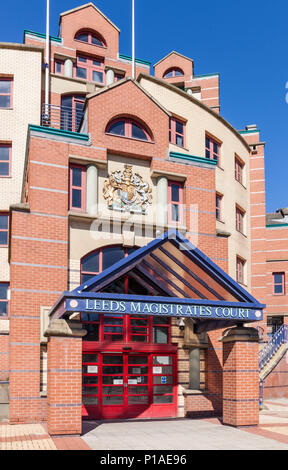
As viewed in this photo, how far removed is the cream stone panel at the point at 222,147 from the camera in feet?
79.4

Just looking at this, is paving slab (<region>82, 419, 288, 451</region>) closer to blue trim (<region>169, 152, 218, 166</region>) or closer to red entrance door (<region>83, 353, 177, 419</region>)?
red entrance door (<region>83, 353, 177, 419</region>)

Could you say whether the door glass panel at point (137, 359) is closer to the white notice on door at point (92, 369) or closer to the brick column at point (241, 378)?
the white notice on door at point (92, 369)

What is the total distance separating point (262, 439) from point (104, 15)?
27419 millimetres

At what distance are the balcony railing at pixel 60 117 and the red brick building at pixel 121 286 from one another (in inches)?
263

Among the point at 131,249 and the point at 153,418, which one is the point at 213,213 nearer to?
the point at 131,249

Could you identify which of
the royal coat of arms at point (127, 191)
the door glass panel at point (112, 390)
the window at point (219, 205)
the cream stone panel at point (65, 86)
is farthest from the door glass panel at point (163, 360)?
the cream stone panel at point (65, 86)

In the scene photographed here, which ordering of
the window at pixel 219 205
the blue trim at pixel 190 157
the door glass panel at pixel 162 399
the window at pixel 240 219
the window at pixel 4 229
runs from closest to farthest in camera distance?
the door glass panel at pixel 162 399 < the blue trim at pixel 190 157 < the window at pixel 4 229 < the window at pixel 219 205 < the window at pixel 240 219

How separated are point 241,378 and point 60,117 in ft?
53.9

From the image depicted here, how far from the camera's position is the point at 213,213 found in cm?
1909

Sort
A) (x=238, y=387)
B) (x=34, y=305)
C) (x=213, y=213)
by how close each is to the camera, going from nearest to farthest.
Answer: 1. (x=238, y=387)
2. (x=34, y=305)
3. (x=213, y=213)

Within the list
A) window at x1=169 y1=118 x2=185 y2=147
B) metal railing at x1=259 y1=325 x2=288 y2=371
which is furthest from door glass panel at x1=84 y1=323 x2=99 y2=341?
metal railing at x1=259 y1=325 x2=288 y2=371

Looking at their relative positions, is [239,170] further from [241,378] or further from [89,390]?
[89,390]

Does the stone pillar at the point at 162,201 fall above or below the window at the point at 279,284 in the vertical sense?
above

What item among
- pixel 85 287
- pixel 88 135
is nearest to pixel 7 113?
pixel 88 135
